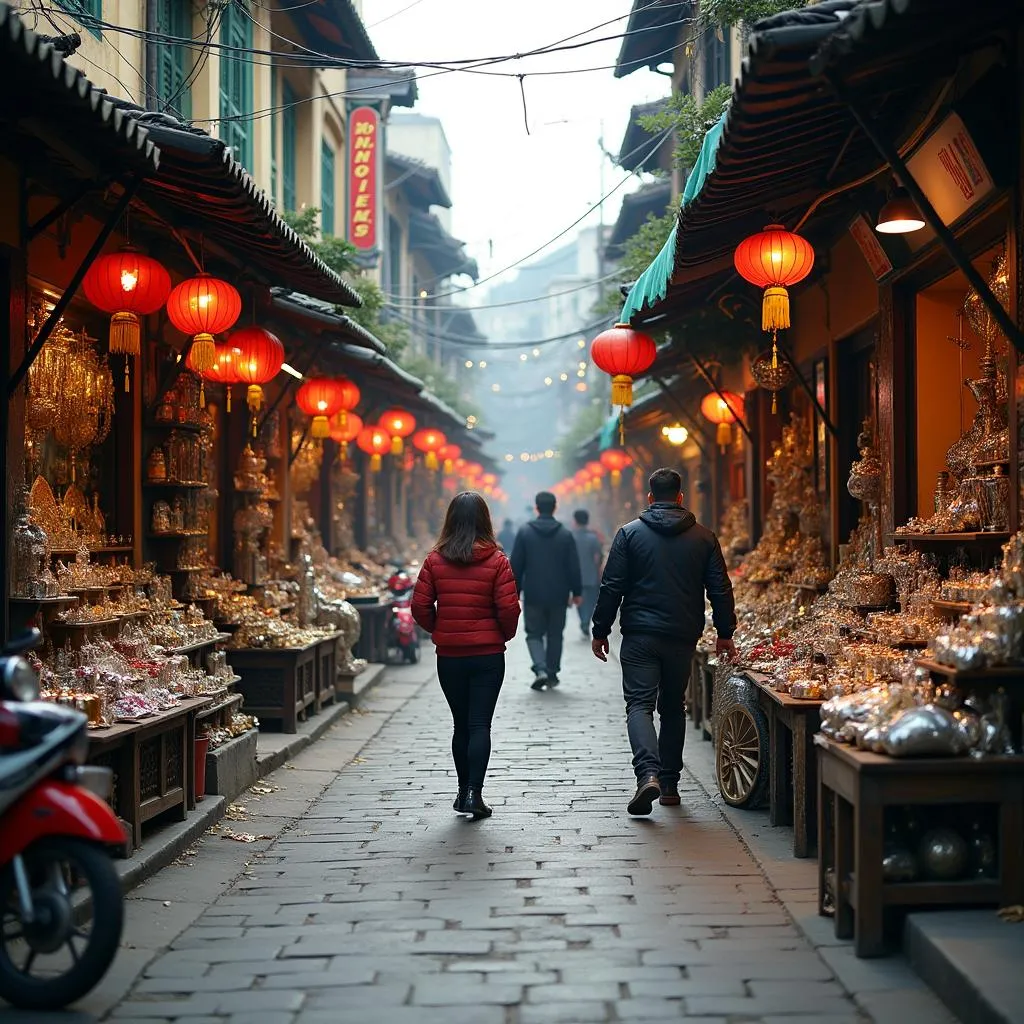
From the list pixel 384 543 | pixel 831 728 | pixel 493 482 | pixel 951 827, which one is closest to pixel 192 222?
pixel 831 728

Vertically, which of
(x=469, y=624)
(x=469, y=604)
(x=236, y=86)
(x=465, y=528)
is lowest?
(x=469, y=624)

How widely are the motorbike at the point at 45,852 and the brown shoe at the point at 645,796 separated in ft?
13.3

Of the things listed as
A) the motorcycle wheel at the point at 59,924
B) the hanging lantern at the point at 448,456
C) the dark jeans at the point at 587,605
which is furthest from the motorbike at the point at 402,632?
the motorcycle wheel at the point at 59,924

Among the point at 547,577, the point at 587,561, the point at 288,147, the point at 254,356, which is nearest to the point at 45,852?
the point at 254,356

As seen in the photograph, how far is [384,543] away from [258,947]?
68.5 feet

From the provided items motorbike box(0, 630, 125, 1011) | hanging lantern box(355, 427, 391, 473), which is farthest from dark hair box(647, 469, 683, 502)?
hanging lantern box(355, 427, 391, 473)

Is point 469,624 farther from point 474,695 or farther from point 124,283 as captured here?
point 124,283

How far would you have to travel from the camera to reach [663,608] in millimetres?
8703

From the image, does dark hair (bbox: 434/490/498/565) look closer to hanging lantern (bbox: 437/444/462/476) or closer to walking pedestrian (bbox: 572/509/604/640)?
walking pedestrian (bbox: 572/509/604/640)

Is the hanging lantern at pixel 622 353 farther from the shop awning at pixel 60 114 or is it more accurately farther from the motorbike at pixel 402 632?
the motorbike at pixel 402 632

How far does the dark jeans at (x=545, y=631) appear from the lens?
15.6 m

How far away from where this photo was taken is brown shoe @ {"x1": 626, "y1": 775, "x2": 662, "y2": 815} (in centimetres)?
832

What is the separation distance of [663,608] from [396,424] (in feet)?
47.5

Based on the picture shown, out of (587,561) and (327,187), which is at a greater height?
(327,187)
